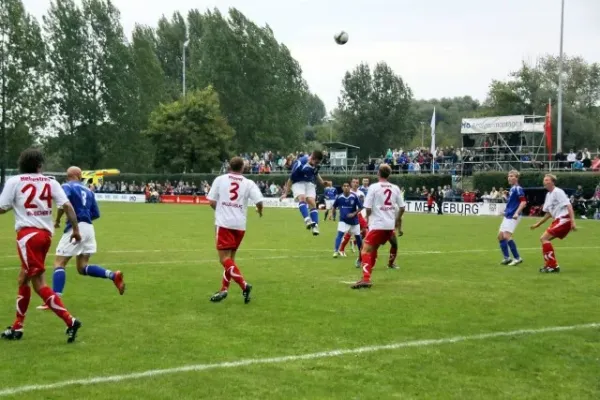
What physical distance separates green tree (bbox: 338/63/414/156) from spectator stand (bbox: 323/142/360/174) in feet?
144

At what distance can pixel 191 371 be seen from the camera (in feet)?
24.0

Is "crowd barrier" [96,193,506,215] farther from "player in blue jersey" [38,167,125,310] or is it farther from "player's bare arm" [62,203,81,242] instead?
"player's bare arm" [62,203,81,242]

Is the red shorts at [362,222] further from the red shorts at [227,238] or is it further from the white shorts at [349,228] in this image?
the red shorts at [227,238]

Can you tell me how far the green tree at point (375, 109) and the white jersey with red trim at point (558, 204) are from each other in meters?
91.7

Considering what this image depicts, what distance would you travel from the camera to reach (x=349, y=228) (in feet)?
61.9

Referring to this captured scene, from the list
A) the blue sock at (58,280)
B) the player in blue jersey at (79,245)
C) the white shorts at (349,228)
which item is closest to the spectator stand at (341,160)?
the white shorts at (349,228)

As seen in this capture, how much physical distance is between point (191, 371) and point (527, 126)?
150 feet

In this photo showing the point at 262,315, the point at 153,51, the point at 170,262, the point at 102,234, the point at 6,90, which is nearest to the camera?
the point at 262,315

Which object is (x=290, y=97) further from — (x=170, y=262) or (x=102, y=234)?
(x=170, y=262)

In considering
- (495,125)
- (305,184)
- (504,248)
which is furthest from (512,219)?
(495,125)

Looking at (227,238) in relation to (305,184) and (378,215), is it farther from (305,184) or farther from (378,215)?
(305,184)

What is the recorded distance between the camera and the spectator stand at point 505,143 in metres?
49.5

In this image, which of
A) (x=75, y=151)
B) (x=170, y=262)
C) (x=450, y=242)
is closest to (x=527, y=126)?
(x=450, y=242)

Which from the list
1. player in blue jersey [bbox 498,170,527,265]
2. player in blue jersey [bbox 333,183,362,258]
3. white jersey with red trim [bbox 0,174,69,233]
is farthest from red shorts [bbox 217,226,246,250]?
player in blue jersey [bbox 498,170,527,265]
